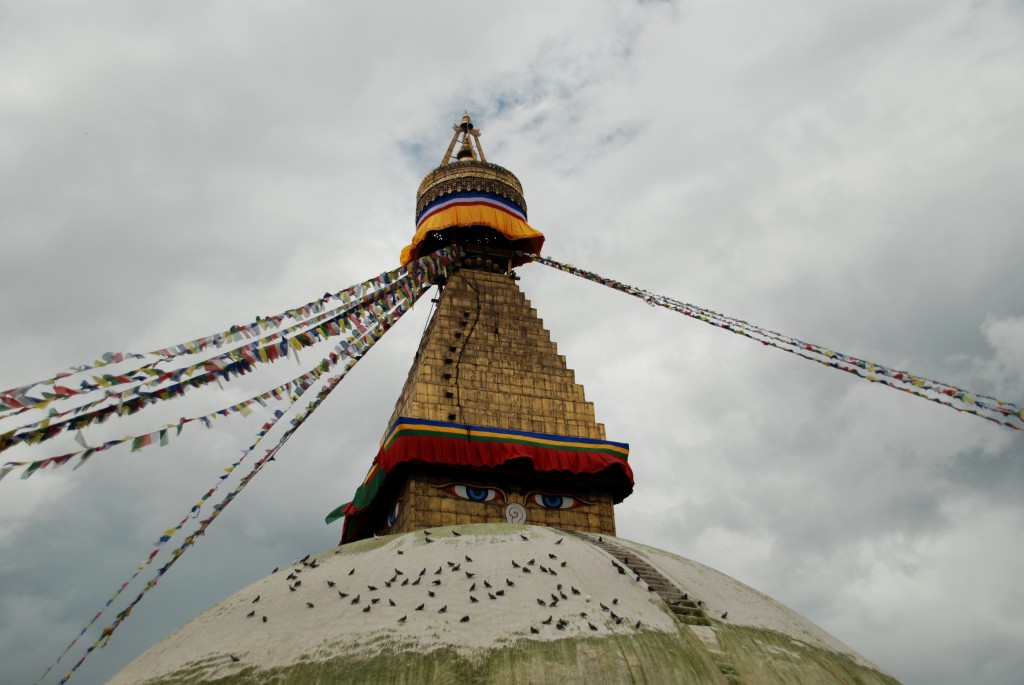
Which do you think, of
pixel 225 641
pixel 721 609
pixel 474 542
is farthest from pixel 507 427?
pixel 225 641

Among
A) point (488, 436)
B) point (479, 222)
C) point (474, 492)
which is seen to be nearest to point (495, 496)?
point (474, 492)

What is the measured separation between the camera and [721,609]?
6816mm

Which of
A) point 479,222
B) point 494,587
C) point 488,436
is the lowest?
point 494,587

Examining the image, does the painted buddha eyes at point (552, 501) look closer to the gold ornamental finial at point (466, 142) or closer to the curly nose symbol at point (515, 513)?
the curly nose symbol at point (515, 513)

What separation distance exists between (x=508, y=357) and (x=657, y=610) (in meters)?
5.65

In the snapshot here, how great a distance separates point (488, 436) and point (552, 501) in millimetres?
1170

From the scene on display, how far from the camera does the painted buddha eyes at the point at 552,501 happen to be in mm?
10305

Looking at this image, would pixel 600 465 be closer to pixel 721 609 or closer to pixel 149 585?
pixel 721 609

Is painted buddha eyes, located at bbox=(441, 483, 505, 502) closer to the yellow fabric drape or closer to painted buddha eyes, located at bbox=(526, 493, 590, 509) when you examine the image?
painted buddha eyes, located at bbox=(526, 493, 590, 509)

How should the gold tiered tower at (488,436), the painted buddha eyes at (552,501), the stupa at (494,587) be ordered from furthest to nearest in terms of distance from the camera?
1. the painted buddha eyes at (552,501)
2. the gold tiered tower at (488,436)
3. the stupa at (494,587)

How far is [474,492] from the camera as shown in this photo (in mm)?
10148

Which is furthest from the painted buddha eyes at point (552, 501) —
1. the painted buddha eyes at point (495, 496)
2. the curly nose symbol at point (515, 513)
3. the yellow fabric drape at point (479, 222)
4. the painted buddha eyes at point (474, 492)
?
the yellow fabric drape at point (479, 222)

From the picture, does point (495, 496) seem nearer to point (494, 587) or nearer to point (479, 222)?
point (494, 587)

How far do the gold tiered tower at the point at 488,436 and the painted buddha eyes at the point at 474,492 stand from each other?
0.04 ft
